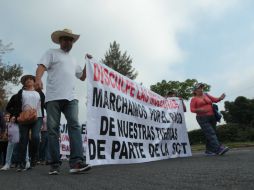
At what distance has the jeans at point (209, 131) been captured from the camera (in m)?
9.62

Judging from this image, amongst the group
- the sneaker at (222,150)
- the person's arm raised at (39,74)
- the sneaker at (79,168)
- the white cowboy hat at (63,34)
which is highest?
the white cowboy hat at (63,34)

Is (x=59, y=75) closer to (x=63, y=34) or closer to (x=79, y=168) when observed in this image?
(x=63, y=34)

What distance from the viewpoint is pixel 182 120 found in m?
11.0

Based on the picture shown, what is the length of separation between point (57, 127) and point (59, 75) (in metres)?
0.71

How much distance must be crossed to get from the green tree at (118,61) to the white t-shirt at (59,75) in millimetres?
64919

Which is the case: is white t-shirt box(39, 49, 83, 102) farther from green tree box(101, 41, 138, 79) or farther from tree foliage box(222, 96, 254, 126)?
green tree box(101, 41, 138, 79)

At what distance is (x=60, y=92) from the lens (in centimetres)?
579

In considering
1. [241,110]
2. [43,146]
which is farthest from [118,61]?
[43,146]

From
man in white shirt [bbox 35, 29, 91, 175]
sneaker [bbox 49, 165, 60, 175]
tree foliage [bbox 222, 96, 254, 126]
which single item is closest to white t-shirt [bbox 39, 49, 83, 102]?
man in white shirt [bbox 35, 29, 91, 175]

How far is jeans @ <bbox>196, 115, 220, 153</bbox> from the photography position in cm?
962

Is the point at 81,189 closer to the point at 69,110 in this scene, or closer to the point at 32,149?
the point at 69,110

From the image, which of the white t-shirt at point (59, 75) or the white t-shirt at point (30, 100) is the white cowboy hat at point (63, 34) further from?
the white t-shirt at point (30, 100)

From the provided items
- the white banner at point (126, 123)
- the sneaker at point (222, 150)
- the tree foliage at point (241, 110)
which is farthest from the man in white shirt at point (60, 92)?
the tree foliage at point (241, 110)

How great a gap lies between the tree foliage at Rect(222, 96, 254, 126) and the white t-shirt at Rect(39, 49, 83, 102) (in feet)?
147
